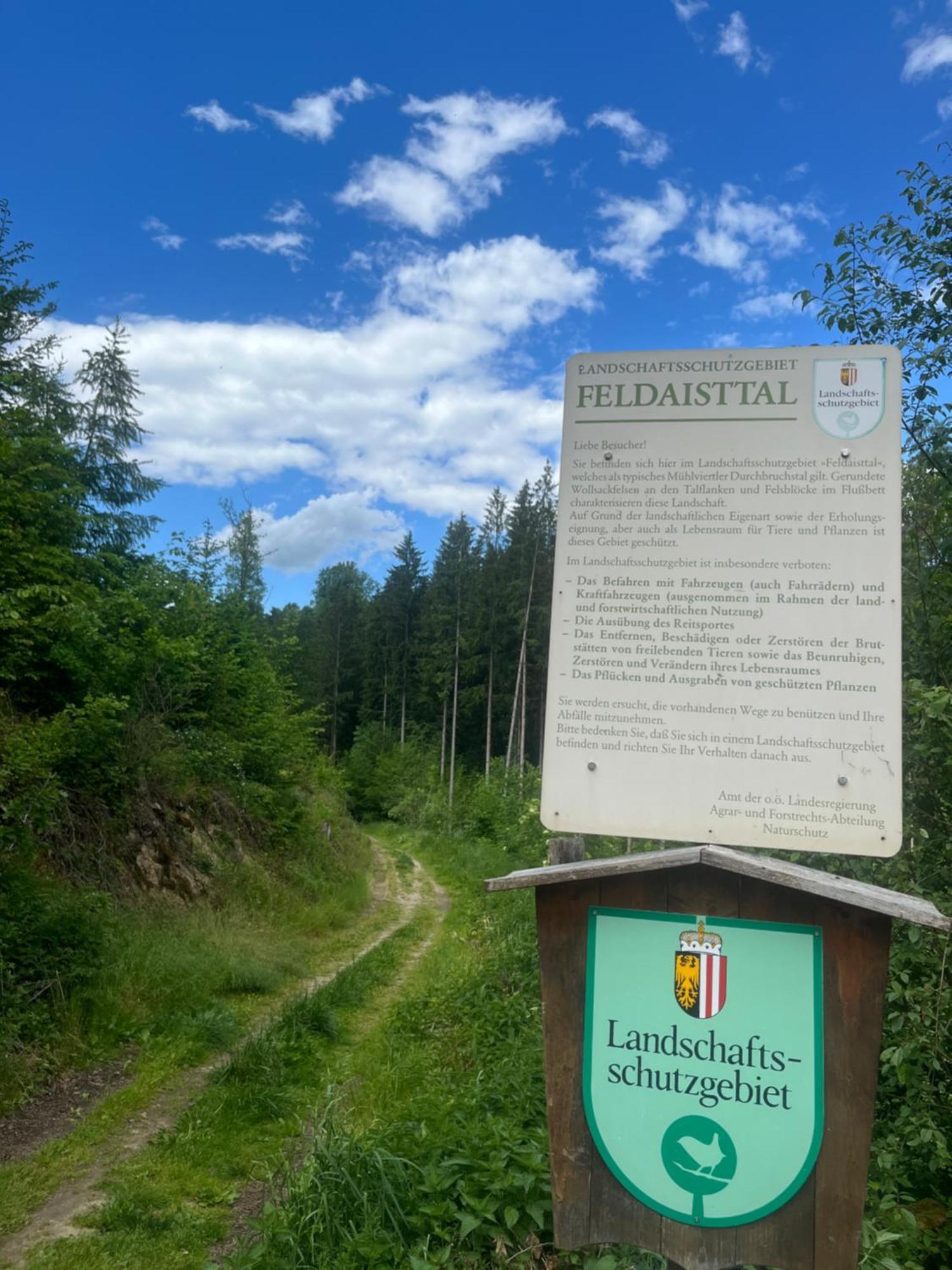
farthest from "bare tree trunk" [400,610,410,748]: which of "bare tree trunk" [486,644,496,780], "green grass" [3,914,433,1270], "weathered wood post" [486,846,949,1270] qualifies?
"weathered wood post" [486,846,949,1270]


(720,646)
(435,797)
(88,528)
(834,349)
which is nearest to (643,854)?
(720,646)

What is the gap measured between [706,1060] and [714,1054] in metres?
0.03

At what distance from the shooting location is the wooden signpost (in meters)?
2.38

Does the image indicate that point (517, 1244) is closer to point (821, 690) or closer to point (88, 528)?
point (821, 690)

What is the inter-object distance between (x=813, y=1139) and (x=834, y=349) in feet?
7.46

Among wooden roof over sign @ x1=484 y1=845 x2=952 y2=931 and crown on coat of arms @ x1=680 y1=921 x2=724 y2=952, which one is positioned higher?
wooden roof over sign @ x1=484 y1=845 x2=952 y2=931

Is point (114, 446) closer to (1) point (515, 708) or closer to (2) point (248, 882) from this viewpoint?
(2) point (248, 882)

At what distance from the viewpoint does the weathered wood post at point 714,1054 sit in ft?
7.74

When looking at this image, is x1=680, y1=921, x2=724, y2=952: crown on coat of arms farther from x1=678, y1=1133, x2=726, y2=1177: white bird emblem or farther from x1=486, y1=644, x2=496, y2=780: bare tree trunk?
x1=486, y1=644, x2=496, y2=780: bare tree trunk

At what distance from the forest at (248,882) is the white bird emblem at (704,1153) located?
0.78 m

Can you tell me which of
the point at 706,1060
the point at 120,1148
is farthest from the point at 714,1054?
the point at 120,1148

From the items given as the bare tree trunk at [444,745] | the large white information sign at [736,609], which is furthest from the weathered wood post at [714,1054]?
the bare tree trunk at [444,745]

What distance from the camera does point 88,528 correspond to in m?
15.2

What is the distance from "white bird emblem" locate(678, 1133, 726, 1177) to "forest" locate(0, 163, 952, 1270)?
0.78 meters
